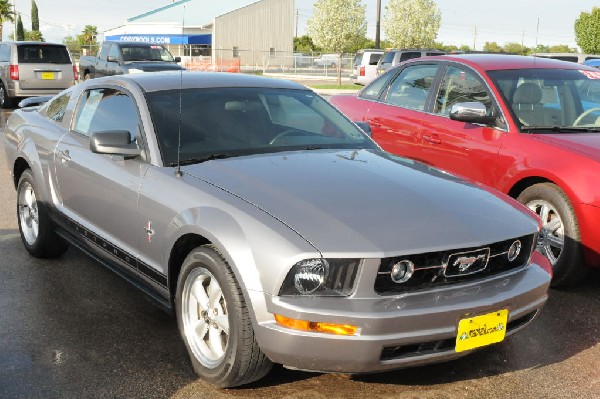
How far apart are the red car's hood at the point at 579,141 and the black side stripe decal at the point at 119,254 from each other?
3069 mm

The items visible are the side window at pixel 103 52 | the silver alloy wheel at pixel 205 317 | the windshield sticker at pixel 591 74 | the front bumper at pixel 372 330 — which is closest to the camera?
the front bumper at pixel 372 330

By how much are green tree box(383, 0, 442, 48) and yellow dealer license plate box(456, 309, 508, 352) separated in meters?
45.8

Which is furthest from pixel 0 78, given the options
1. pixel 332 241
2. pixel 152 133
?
pixel 332 241

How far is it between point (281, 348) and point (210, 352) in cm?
63

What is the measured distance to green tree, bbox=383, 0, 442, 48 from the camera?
47.1 metres

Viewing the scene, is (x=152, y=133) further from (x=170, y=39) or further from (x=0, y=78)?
(x=170, y=39)

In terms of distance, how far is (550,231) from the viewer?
516cm

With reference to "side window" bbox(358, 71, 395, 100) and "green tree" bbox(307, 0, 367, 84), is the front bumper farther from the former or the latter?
"green tree" bbox(307, 0, 367, 84)

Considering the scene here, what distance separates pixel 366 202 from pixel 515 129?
8.56 ft

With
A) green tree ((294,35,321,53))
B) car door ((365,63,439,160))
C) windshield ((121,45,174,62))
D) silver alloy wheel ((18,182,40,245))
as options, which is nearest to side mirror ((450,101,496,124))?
car door ((365,63,439,160))

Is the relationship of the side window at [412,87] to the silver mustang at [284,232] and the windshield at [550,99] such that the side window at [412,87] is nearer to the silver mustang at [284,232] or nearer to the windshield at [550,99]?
the windshield at [550,99]

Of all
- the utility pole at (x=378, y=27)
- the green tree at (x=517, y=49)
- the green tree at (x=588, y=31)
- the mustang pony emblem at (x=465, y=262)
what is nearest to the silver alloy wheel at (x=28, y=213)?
the mustang pony emblem at (x=465, y=262)

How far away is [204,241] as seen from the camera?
355 centimetres

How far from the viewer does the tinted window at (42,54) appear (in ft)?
59.0
